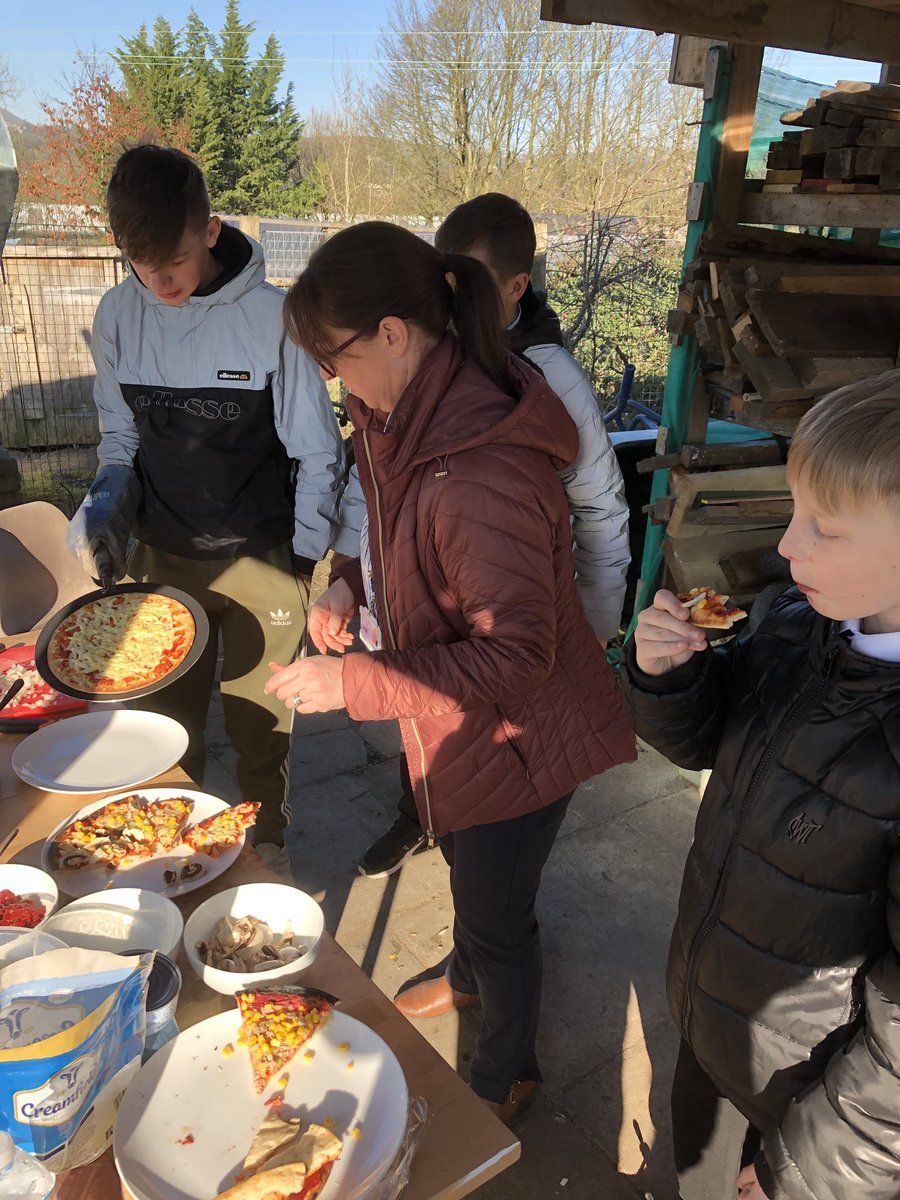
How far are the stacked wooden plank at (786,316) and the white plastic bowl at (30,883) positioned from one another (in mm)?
2812

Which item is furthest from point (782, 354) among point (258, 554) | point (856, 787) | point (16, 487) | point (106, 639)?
point (16, 487)

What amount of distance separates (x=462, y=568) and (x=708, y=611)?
1.50 ft

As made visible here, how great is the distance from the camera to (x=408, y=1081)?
1.30 metres

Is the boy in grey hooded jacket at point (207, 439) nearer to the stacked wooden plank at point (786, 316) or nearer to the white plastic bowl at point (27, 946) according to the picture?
the white plastic bowl at point (27, 946)

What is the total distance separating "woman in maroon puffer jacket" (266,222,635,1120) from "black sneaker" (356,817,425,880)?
1.44 metres

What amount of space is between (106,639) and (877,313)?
3000 mm

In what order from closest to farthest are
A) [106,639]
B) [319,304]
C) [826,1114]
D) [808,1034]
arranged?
[826,1114] < [808,1034] < [319,304] < [106,639]

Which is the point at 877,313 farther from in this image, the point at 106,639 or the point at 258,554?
the point at 106,639

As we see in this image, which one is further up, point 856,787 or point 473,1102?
point 856,787

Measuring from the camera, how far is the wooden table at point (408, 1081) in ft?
3.78

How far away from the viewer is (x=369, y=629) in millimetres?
2195

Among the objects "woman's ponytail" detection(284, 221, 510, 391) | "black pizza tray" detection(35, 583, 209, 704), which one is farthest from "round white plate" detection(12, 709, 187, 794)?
"woman's ponytail" detection(284, 221, 510, 391)

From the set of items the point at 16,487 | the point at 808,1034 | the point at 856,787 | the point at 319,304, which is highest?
the point at 319,304

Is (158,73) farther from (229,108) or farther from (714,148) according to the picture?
(714,148)
